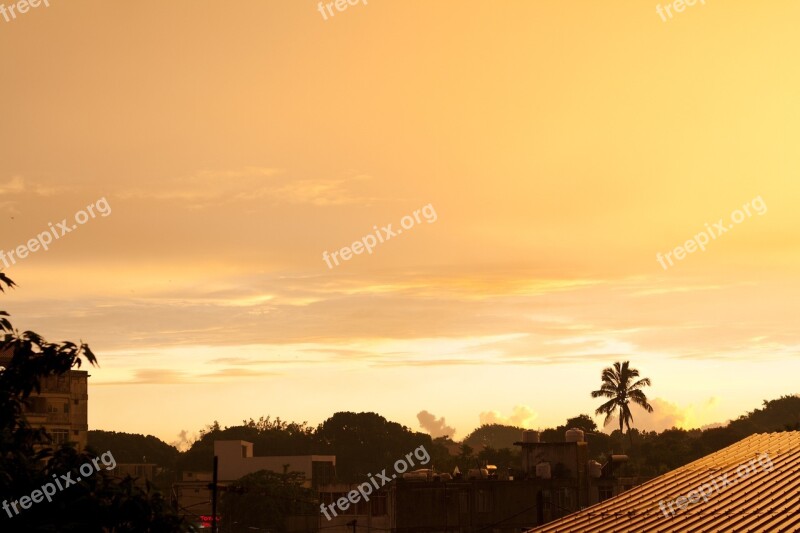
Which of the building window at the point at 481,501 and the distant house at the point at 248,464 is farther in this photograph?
the distant house at the point at 248,464

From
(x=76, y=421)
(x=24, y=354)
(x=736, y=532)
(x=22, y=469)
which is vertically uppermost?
(x=76, y=421)

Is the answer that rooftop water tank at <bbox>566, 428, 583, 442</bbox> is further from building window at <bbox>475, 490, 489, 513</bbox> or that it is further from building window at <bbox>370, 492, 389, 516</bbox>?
building window at <bbox>370, 492, 389, 516</bbox>

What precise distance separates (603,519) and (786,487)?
4667 mm

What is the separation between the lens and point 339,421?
558 feet

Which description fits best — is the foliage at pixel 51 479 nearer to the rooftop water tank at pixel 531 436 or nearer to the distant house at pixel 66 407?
the rooftop water tank at pixel 531 436

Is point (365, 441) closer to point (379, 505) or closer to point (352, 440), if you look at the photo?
point (352, 440)

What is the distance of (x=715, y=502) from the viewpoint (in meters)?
26.2

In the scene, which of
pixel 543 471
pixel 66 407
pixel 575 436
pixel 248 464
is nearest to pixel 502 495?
pixel 543 471

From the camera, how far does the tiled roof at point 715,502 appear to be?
23547mm

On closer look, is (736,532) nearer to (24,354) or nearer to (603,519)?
(603,519)

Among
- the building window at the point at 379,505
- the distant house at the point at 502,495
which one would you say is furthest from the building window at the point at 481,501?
the building window at the point at 379,505

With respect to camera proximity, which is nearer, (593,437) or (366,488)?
(366,488)

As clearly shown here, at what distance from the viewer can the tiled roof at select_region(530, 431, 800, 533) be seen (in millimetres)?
23547

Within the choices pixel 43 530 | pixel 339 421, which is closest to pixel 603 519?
pixel 43 530
